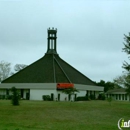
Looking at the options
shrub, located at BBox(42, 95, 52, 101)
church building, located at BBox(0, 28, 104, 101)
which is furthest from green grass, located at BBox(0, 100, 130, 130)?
church building, located at BBox(0, 28, 104, 101)

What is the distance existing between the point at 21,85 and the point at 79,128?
178ft

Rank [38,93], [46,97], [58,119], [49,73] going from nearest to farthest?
1. [58,119]
2. [46,97]
3. [38,93]
4. [49,73]

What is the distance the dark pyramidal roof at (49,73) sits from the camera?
71.2 meters

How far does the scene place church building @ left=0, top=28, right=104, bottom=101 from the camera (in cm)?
6850

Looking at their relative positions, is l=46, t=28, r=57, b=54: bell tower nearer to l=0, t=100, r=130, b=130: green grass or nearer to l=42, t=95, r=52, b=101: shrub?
l=42, t=95, r=52, b=101: shrub

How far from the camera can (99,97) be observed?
8306 cm

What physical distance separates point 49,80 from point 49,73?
8.73 feet

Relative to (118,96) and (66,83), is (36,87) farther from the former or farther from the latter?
(118,96)

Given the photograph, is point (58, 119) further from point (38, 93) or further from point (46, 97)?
point (38, 93)

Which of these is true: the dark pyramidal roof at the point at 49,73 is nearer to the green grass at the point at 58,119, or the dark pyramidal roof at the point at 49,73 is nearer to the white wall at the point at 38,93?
the white wall at the point at 38,93

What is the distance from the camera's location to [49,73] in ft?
237

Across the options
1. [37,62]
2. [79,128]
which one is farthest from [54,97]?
[79,128]

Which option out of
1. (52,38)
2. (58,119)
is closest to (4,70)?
(52,38)

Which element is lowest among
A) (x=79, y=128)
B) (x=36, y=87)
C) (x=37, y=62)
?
(x=79, y=128)
